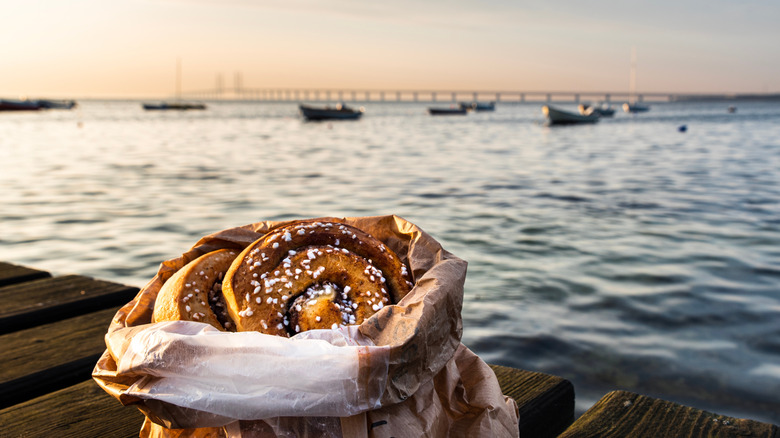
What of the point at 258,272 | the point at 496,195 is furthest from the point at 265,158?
the point at 258,272

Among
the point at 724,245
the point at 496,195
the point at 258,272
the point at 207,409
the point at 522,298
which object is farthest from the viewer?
the point at 496,195

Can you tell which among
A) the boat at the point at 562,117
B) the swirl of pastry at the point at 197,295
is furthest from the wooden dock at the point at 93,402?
the boat at the point at 562,117

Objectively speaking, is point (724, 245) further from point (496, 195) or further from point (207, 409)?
point (207, 409)

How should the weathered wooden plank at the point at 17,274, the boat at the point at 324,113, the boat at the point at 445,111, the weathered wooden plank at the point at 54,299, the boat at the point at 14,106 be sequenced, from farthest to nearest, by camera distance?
the boat at the point at 445,111 → the boat at the point at 14,106 → the boat at the point at 324,113 → the weathered wooden plank at the point at 17,274 → the weathered wooden plank at the point at 54,299

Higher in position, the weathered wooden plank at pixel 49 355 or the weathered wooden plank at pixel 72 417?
the weathered wooden plank at pixel 49 355

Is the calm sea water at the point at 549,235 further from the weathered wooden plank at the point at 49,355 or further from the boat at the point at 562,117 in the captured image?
the boat at the point at 562,117
